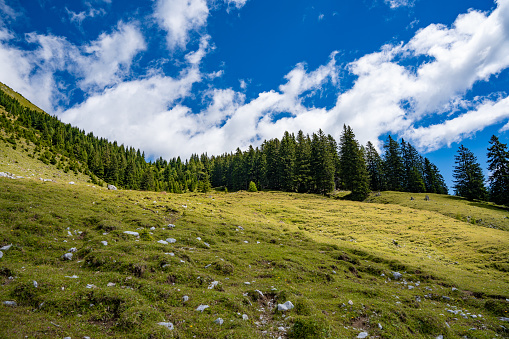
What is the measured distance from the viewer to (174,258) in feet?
47.5

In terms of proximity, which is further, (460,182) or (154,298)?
(460,182)


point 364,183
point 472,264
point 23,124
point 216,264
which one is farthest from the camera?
point 23,124

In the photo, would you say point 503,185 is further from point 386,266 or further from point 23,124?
point 23,124

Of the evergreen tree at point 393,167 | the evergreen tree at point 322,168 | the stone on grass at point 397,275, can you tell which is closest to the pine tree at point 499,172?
the evergreen tree at point 393,167

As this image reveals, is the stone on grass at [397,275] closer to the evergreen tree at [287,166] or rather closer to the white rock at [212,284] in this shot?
the white rock at [212,284]

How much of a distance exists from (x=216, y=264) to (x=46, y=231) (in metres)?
12.2

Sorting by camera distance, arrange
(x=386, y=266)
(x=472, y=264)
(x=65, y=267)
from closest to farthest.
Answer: (x=65, y=267)
(x=386, y=266)
(x=472, y=264)

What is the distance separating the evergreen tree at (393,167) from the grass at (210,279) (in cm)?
6612

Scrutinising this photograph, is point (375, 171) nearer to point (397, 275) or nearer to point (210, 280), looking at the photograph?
point (397, 275)

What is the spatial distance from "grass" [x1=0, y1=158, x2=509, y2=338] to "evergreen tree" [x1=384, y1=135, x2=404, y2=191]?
66.1 m

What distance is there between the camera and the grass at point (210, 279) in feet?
28.9

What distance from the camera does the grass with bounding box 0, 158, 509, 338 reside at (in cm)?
882

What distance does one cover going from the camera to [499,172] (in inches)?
2574

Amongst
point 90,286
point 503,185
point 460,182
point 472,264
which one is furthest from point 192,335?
point 460,182
